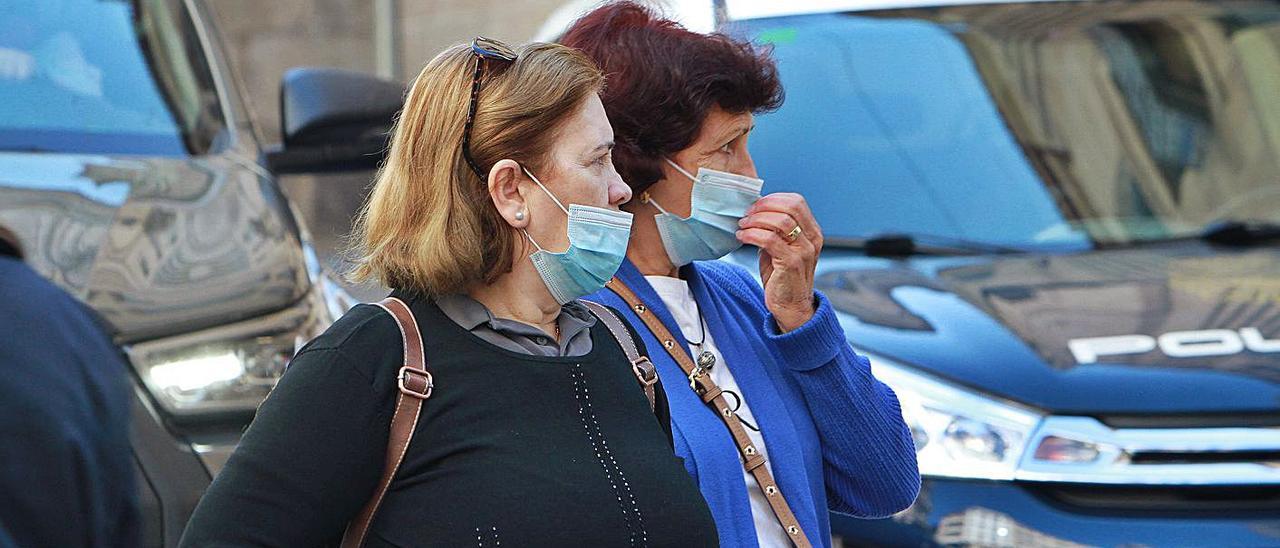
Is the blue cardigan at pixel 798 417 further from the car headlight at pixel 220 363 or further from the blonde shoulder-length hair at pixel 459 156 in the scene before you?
the car headlight at pixel 220 363

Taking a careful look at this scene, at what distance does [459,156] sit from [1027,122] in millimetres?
2831

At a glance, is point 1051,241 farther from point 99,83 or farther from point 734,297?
point 99,83

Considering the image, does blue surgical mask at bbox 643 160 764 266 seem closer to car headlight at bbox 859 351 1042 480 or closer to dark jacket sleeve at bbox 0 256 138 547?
car headlight at bbox 859 351 1042 480

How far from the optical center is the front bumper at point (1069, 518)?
3.47 m

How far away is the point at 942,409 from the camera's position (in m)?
3.61

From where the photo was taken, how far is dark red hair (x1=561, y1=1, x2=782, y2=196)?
2.73 m

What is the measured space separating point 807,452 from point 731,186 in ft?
1.44

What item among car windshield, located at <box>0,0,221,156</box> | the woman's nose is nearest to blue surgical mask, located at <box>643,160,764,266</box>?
the woman's nose

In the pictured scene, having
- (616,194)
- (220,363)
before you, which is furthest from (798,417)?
(220,363)

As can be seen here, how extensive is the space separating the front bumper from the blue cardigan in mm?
682

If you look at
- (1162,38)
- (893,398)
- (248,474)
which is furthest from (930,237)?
(248,474)

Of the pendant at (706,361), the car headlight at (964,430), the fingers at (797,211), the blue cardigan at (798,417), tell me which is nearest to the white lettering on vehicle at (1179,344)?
the car headlight at (964,430)

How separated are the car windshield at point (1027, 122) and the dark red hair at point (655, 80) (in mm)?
1625

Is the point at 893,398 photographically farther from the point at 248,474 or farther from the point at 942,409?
the point at 248,474
